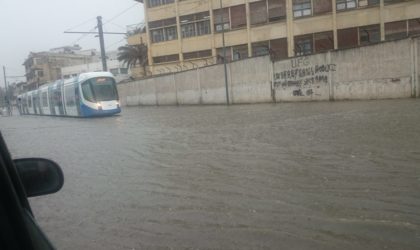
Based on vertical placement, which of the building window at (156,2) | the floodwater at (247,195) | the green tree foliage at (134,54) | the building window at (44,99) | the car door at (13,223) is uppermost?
the building window at (156,2)

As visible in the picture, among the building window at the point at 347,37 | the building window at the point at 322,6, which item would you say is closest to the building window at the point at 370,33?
the building window at the point at 347,37

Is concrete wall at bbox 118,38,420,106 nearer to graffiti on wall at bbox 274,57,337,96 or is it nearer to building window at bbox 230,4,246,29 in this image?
graffiti on wall at bbox 274,57,337,96

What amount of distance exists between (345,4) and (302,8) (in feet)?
12.3

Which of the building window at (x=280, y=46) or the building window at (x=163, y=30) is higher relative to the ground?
the building window at (x=163, y=30)

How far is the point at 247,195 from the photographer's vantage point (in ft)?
23.5

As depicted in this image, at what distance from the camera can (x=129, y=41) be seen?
5719 cm

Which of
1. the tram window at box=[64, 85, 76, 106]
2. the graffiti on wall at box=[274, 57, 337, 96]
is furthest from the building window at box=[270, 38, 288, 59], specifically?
the tram window at box=[64, 85, 76, 106]

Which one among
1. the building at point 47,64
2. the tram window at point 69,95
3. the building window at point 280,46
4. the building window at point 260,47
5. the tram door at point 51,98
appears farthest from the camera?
the building at point 47,64

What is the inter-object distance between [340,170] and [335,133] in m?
5.48

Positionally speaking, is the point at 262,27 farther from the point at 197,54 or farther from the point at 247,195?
the point at 247,195

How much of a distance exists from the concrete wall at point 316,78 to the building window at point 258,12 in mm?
8717

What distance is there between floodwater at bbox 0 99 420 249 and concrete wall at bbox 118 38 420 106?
44.3ft

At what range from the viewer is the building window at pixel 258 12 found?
45094mm

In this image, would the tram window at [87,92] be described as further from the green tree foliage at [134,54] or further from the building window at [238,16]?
the green tree foliage at [134,54]
